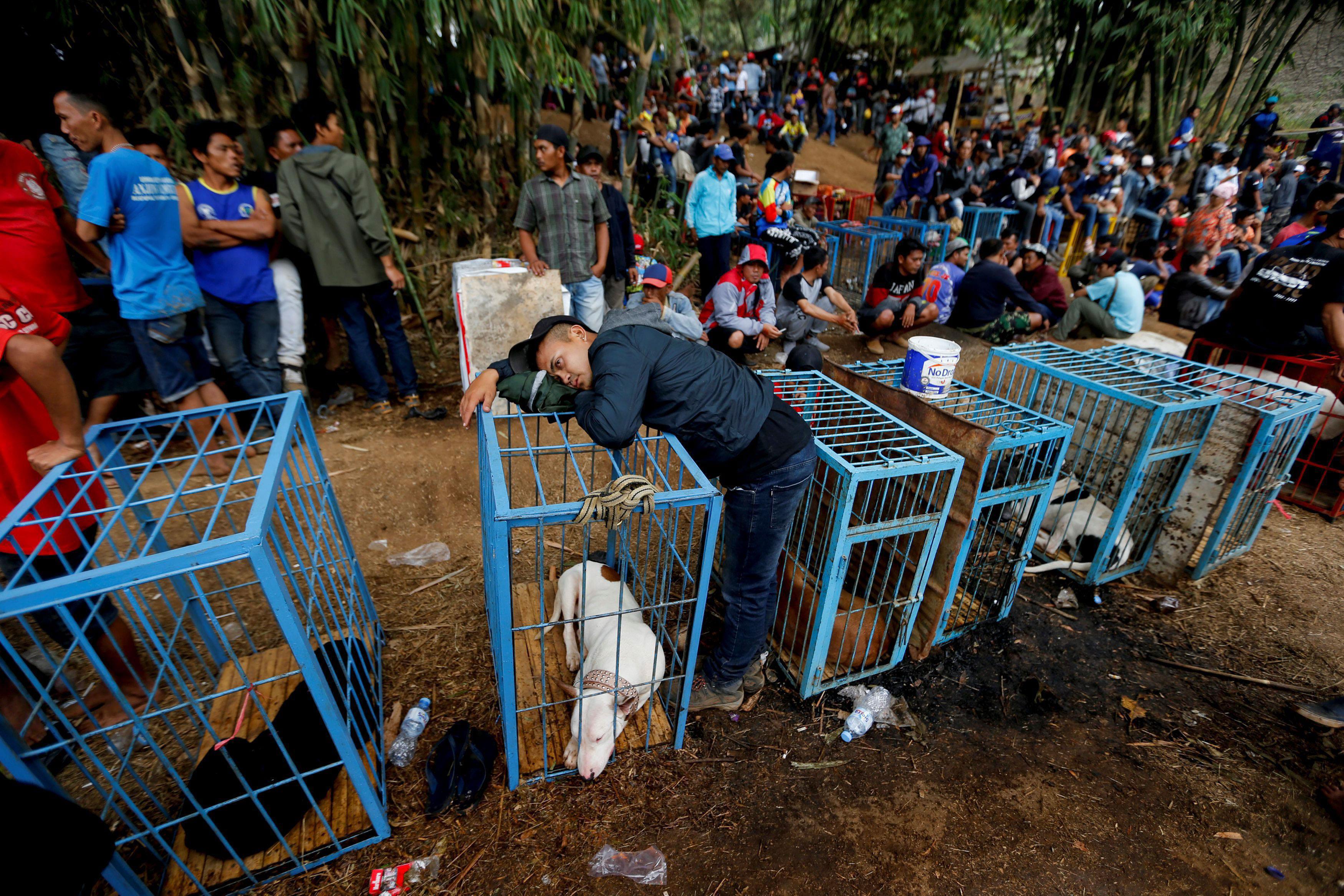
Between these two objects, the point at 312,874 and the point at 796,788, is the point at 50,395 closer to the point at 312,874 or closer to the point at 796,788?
the point at 312,874

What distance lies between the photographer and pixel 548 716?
106 inches

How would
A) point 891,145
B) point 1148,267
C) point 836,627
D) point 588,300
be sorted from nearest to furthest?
point 836,627 → point 588,300 → point 1148,267 → point 891,145

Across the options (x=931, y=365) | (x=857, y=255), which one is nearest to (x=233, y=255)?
(x=931, y=365)

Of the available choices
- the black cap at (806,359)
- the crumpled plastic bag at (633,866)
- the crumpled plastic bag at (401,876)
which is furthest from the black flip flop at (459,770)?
the black cap at (806,359)

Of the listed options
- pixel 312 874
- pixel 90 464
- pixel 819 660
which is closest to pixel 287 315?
pixel 90 464

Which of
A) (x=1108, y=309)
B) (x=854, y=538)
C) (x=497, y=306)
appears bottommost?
(x=854, y=538)

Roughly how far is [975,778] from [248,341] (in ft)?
17.7

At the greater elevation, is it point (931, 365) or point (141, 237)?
point (141, 237)

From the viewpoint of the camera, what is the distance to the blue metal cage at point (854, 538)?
8.48 ft

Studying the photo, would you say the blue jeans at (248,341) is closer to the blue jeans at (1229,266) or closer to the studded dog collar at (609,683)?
the studded dog collar at (609,683)

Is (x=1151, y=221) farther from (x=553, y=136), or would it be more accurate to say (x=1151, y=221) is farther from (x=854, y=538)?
(x=854, y=538)

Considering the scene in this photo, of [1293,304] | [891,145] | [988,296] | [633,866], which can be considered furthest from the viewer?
[891,145]

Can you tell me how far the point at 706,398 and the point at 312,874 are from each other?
2250mm

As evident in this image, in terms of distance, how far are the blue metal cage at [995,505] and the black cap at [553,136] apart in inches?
119
